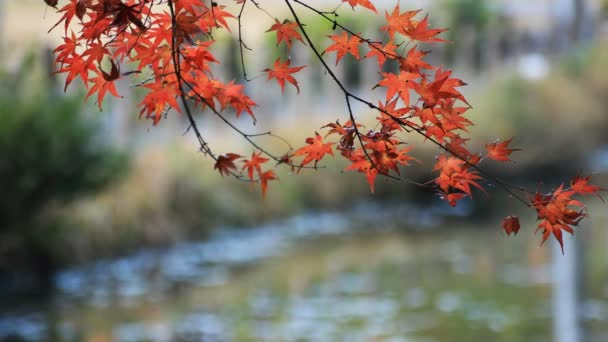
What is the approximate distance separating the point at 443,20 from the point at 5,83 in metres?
8.79

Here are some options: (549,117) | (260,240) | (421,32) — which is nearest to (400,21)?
(421,32)

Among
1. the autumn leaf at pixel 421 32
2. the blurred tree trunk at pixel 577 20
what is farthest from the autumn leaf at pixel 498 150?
the blurred tree trunk at pixel 577 20

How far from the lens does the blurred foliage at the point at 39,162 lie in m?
5.50

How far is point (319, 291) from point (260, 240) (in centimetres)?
142

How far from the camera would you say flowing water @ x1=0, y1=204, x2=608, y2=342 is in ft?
16.1

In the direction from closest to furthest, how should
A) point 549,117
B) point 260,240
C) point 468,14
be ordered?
1. point 260,240
2. point 549,117
3. point 468,14

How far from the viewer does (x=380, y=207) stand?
8258 millimetres

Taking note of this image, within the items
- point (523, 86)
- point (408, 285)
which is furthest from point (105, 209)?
point (523, 86)

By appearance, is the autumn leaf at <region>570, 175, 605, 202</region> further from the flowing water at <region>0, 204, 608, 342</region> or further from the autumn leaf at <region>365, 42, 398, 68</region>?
the flowing water at <region>0, 204, 608, 342</region>

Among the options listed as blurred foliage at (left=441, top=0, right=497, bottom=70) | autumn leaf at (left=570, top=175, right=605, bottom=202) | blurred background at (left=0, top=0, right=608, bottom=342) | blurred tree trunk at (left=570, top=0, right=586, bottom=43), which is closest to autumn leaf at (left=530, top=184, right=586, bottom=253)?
autumn leaf at (left=570, top=175, right=605, bottom=202)

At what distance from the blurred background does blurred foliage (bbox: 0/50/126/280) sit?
0.01 meters

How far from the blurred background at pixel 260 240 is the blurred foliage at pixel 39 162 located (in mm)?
13

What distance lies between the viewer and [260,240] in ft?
23.0

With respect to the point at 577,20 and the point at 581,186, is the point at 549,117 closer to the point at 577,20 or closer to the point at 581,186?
the point at 577,20
